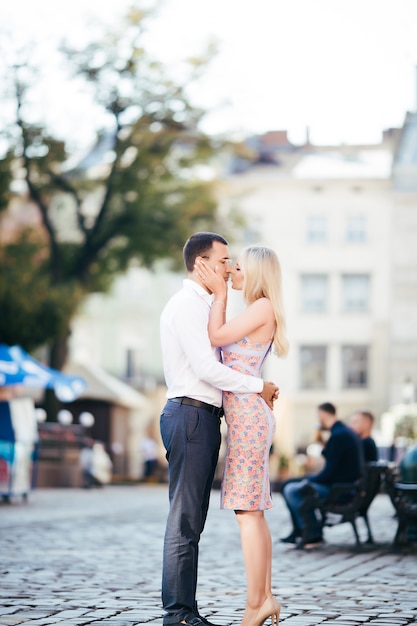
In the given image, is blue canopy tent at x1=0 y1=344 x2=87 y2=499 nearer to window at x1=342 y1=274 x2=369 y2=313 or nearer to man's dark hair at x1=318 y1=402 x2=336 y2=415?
man's dark hair at x1=318 y1=402 x2=336 y2=415

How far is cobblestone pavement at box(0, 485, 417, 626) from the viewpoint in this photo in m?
7.11

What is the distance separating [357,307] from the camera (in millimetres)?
59094

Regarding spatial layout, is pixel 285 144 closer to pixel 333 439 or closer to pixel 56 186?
pixel 56 186

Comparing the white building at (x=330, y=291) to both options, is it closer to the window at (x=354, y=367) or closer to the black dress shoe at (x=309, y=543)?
the window at (x=354, y=367)

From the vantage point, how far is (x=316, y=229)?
197 ft

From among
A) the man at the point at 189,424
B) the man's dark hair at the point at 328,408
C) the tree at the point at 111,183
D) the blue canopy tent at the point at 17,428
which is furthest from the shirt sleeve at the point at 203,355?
the tree at the point at 111,183

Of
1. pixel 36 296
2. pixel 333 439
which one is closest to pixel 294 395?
pixel 36 296

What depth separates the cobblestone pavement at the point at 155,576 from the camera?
7.11m

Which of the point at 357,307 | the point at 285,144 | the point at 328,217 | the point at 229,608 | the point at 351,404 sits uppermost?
the point at 285,144

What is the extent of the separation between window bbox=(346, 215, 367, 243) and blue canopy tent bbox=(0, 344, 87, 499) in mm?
38579

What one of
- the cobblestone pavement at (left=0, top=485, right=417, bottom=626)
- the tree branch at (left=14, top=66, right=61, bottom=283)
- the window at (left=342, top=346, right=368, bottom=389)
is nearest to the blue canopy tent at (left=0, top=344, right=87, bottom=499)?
the cobblestone pavement at (left=0, top=485, right=417, bottom=626)

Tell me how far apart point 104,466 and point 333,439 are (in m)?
23.2

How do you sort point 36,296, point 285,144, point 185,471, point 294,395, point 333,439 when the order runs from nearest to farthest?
1. point 185,471
2. point 333,439
3. point 36,296
4. point 294,395
5. point 285,144

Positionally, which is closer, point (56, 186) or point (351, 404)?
point (56, 186)
